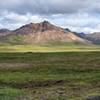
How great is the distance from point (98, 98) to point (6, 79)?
23991 mm

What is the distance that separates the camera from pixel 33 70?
190ft

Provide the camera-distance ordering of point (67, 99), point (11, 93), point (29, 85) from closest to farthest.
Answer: point (67, 99) → point (11, 93) → point (29, 85)

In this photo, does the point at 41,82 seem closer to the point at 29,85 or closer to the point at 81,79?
the point at 29,85

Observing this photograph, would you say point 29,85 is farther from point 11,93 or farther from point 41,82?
point 11,93

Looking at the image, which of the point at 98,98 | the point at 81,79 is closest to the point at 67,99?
the point at 98,98

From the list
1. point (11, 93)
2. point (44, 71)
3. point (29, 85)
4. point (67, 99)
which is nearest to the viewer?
point (67, 99)

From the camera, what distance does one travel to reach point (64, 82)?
42.0 meters

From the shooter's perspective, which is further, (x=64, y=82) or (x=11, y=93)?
(x=64, y=82)

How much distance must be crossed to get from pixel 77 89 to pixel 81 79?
8996 millimetres

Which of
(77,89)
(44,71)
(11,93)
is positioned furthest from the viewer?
(44,71)

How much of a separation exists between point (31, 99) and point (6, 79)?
1875 centimetres

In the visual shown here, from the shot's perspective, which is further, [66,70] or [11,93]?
[66,70]

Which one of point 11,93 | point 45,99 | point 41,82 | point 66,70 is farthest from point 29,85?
point 66,70

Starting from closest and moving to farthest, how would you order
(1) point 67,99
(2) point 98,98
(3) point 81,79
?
(2) point 98,98
(1) point 67,99
(3) point 81,79
